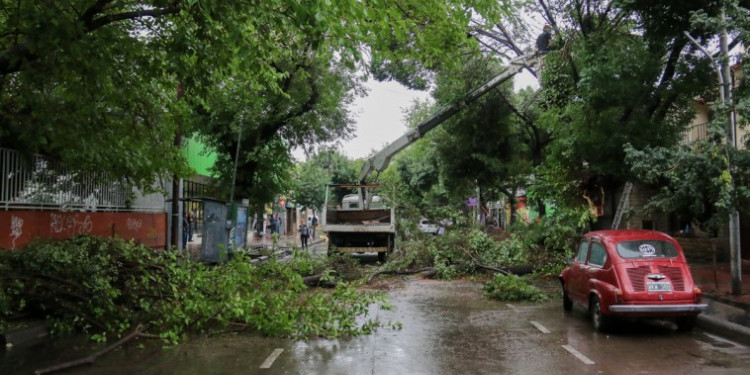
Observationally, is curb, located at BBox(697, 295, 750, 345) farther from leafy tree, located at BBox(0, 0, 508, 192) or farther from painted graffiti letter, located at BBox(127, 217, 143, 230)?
painted graffiti letter, located at BBox(127, 217, 143, 230)

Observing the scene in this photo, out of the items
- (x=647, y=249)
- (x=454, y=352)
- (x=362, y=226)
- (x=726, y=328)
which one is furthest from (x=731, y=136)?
(x=362, y=226)

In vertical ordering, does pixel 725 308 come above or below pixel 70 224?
below

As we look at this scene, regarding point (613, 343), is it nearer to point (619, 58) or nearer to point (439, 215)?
point (619, 58)

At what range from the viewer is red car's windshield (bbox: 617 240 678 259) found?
348 inches

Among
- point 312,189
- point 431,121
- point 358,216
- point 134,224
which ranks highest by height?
point 431,121

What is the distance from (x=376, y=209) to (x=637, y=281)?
1443 centimetres

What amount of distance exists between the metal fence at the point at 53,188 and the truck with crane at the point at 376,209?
23.7 feet

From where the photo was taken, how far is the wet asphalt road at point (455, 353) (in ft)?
22.2

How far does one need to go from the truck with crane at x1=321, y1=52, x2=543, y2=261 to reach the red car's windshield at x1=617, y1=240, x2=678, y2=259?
1145 cm

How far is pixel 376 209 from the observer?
22359 mm

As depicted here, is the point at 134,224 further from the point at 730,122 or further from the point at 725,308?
the point at 730,122

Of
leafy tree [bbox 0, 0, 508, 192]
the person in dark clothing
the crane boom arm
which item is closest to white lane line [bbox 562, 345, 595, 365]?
leafy tree [bbox 0, 0, 508, 192]

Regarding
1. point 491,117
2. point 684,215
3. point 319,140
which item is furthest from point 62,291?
point 491,117

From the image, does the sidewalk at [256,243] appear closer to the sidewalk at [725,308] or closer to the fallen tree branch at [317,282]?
the fallen tree branch at [317,282]
